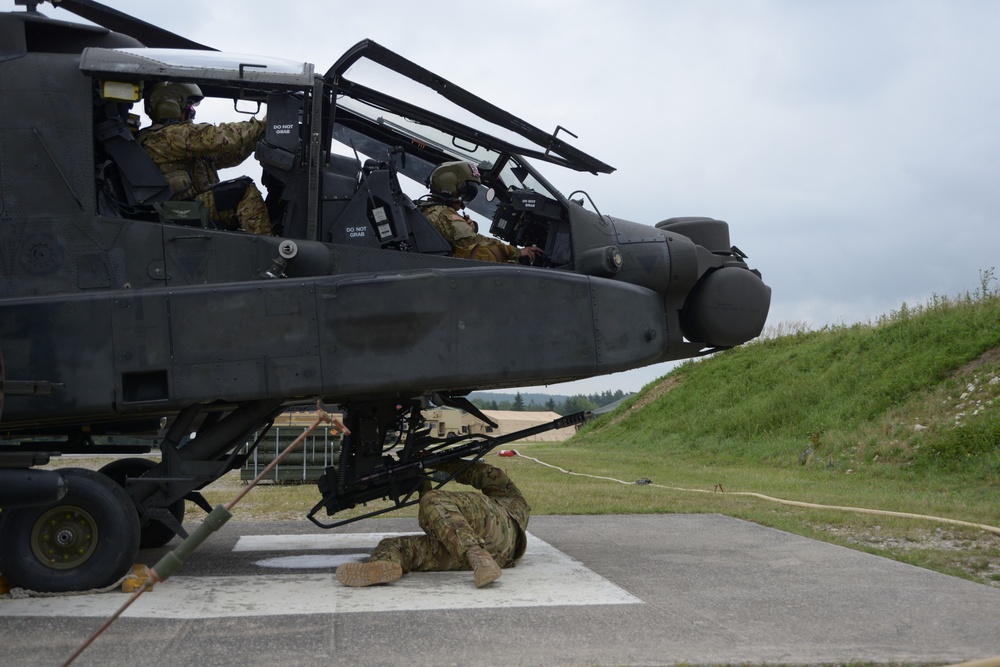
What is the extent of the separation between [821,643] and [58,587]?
4.41 m

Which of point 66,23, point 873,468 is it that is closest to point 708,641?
point 66,23

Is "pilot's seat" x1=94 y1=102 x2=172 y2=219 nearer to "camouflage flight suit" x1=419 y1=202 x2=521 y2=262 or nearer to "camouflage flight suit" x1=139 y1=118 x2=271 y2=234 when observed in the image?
"camouflage flight suit" x1=139 y1=118 x2=271 y2=234

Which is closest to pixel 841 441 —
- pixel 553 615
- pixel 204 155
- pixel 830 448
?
pixel 830 448

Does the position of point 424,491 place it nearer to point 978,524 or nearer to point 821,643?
point 821,643

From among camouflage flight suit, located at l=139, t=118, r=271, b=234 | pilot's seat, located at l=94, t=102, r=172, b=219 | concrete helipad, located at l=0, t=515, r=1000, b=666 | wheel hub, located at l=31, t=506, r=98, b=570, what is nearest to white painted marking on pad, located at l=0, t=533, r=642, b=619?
concrete helipad, located at l=0, t=515, r=1000, b=666

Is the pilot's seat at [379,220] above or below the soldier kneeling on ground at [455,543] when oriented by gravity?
above

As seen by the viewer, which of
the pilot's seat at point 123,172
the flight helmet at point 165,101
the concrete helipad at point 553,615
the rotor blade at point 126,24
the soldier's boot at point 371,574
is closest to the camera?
the concrete helipad at point 553,615

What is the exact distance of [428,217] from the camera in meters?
7.42

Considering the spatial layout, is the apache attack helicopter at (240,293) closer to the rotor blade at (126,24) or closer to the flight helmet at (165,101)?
the flight helmet at (165,101)

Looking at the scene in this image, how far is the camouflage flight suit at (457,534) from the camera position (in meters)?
6.58

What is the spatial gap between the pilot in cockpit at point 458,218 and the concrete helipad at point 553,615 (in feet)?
7.40

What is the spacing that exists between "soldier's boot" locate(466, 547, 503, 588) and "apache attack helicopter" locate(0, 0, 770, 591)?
102cm

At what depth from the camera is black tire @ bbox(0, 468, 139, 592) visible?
612cm

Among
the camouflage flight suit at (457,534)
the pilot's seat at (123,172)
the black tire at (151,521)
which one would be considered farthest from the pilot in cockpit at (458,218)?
the black tire at (151,521)
